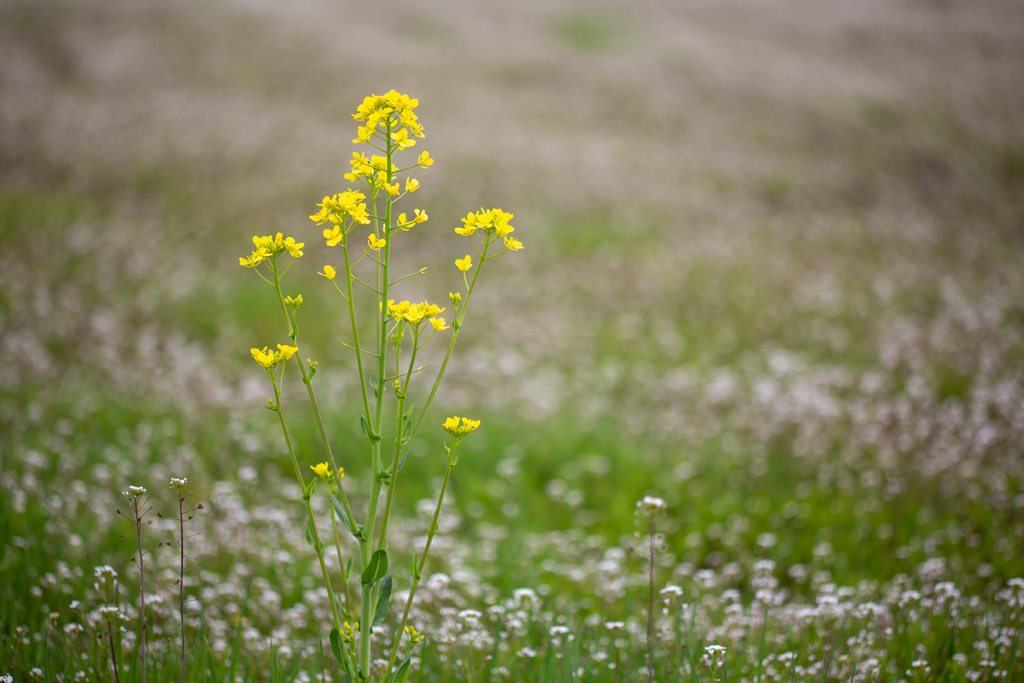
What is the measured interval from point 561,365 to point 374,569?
224 inches

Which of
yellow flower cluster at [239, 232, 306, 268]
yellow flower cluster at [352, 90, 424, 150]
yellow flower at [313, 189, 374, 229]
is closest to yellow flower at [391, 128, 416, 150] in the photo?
yellow flower cluster at [352, 90, 424, 150]

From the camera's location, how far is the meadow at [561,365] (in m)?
2.81

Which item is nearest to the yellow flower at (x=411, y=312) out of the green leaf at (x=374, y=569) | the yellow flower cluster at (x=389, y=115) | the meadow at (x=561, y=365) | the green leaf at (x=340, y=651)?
the yellow flower cluster at (x=389, y=115)

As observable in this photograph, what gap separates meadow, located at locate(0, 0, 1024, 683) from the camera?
2.81 m

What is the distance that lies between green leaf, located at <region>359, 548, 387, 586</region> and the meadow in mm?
750

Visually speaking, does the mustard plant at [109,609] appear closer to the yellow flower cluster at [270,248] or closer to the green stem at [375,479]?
the green stem at [375,479]

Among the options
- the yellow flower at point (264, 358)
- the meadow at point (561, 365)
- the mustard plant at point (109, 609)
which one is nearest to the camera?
the yellow flower at point (264, 358)

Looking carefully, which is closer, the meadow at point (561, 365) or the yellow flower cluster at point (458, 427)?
the yellow flower cluster at point (458, 427)

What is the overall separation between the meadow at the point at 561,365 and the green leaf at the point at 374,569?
0.75 metres

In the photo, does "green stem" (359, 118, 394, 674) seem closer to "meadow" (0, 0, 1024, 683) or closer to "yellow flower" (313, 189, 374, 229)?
"yellow flower" (313, 189, 374, 229)

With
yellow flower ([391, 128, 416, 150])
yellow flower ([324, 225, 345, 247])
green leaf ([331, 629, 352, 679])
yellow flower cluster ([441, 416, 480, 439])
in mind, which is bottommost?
green leaf ([331, 629, 352, 679])

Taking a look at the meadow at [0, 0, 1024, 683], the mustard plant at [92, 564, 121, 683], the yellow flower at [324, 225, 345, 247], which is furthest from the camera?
the meadow at [0, 0, 1024, 683]

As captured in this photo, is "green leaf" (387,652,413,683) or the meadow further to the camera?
the meadow

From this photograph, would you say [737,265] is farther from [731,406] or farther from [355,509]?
[355,509]
